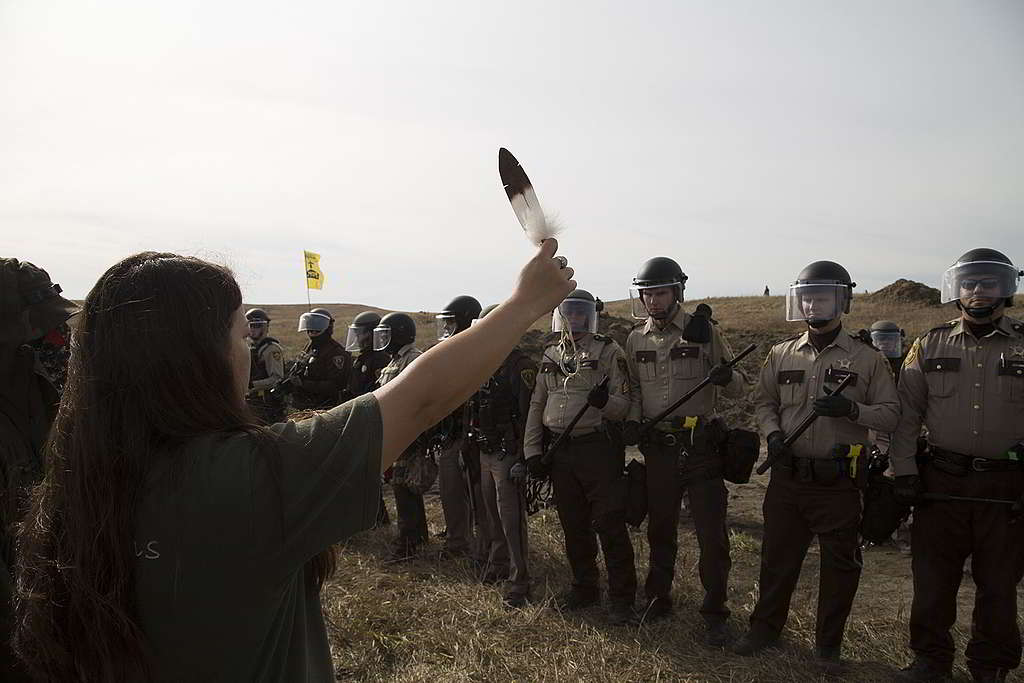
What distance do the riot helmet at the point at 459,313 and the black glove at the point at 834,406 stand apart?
3697 millimetres

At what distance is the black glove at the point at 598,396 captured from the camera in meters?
5.71

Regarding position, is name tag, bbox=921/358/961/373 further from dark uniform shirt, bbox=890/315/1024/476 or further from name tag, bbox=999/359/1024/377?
name tag, bbox=999/359/1024/377

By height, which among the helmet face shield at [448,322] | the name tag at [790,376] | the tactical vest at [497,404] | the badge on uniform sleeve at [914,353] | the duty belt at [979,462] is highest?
the helmet face shield at [448,322]

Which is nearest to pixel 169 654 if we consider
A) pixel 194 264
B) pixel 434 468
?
pixel 194 264

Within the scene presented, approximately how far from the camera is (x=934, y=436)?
4828mm

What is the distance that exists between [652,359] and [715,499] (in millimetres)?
1189

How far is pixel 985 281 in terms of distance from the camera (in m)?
4.68

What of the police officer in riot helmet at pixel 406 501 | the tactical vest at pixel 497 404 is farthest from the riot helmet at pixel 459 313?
the tactical vest at pixel 497 404

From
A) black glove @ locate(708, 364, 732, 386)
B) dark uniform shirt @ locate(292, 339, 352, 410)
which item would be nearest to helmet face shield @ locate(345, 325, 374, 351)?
dark uniform shirt @ locate(292, 339, 352, 410)

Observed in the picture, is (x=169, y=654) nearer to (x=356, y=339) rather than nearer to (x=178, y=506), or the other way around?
(x=178, y=506)

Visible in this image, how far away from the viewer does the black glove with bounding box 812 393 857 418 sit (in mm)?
4715

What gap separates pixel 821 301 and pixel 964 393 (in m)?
1.05

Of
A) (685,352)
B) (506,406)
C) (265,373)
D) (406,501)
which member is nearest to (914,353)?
(685,352)

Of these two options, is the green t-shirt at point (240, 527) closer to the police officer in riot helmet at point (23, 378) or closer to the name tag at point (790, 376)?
the police officer in riot helmet at point (23, 378)
